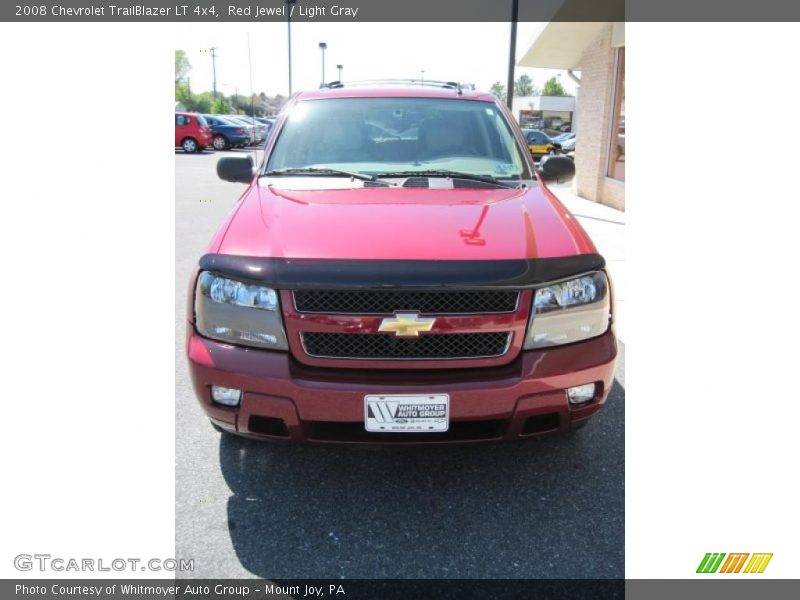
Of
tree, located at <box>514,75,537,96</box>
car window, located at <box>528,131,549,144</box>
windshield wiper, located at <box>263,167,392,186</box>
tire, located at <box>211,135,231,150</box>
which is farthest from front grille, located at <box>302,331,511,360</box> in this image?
tree, located at <box>514,75,537,96</box>

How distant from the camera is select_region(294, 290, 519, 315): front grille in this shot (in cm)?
236

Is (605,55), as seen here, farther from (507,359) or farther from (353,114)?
(507,359)

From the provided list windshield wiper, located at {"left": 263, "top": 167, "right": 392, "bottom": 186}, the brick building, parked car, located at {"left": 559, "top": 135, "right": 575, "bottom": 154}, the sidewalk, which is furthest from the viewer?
parked car, located at {"left": 559, "top": 135, "right": 575, "bottom": 154}

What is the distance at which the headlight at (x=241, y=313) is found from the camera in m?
2.39

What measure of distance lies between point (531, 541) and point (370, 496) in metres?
0.72

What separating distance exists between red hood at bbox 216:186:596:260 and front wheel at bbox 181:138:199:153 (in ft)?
79.8

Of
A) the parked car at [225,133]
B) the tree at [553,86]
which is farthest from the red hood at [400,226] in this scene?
the tree at [553,86]

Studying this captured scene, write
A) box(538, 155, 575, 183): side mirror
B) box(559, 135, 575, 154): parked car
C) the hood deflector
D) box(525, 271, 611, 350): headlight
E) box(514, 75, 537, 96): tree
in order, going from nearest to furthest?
the hood deflector
box(525, 271, 611, 350): headlight
box(538, 155, 575, 183): side mirror
box(559, 135, 575, 154): parked car
box(514, 75, 537, 96): tree

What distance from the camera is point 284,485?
2.87 meters

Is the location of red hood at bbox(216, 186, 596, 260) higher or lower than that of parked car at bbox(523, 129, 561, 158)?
lower

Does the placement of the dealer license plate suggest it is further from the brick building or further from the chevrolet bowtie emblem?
the brick building
